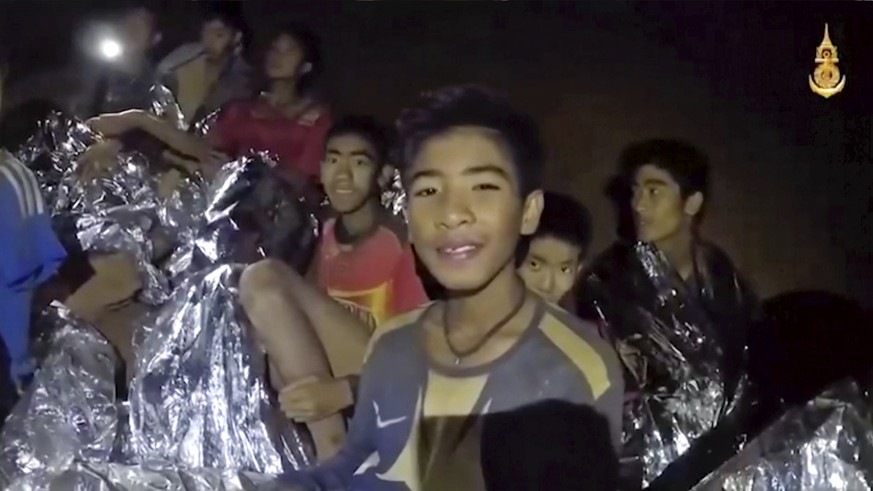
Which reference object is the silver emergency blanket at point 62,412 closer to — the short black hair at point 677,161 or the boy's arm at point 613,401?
the boy's arm at point 613,401

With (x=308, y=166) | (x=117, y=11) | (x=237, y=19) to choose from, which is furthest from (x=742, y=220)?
(x=117, y=11)

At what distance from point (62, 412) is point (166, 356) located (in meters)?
0.13

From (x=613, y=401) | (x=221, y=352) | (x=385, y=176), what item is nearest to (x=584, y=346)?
(x=613, y=401)

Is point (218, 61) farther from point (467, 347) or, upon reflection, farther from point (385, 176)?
point (467, 347)

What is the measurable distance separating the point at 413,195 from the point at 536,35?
0.79 feet

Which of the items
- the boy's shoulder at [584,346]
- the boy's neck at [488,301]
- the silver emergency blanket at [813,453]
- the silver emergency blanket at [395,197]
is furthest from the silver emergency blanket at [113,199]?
the silver emergency blanket at [813,453]

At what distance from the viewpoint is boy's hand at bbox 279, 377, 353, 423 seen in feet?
3.53

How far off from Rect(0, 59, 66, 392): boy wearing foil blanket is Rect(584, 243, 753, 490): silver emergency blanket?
612 millimetres

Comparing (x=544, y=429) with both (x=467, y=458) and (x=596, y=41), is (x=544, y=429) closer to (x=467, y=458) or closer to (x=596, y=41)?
(x=467, y=458)

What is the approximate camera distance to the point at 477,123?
108 centimetres

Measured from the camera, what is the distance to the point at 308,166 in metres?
1.11

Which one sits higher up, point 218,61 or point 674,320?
point 218,61

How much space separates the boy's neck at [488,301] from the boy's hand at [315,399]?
0.46 feet
